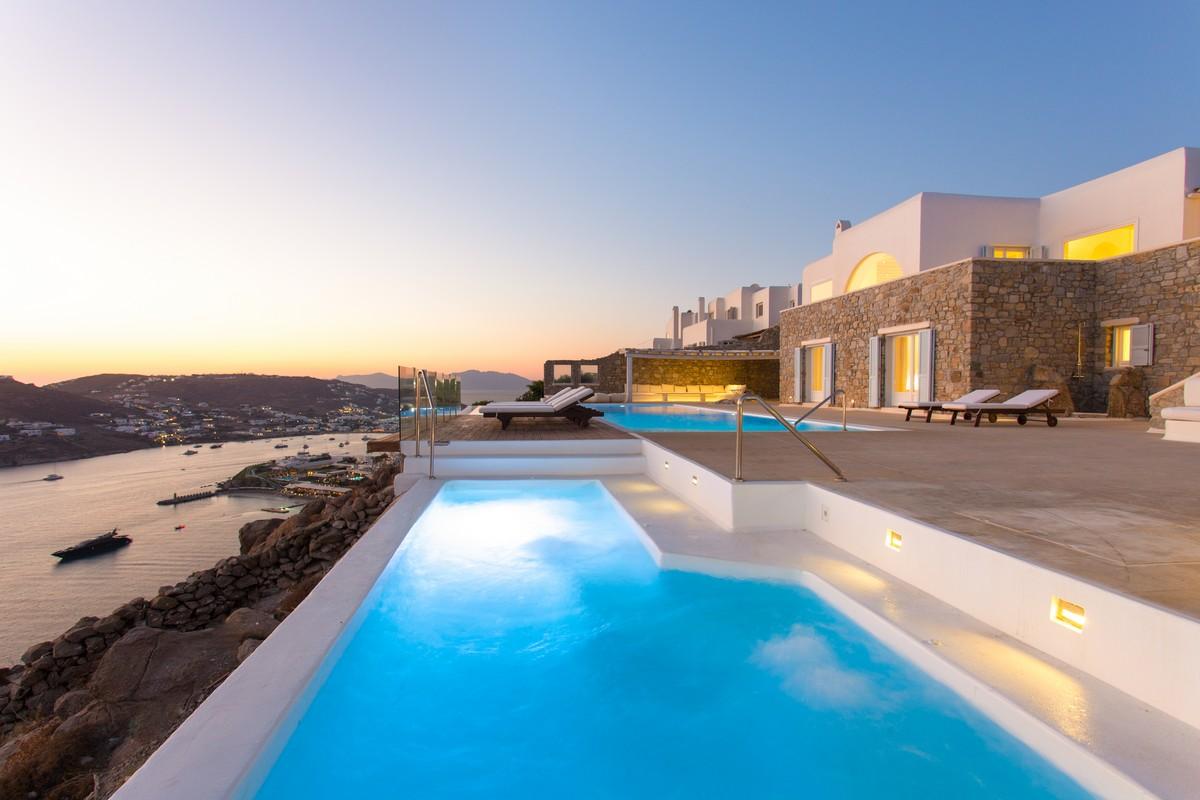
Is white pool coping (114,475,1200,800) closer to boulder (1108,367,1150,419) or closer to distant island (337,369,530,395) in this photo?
distant island (337,369,530,395)

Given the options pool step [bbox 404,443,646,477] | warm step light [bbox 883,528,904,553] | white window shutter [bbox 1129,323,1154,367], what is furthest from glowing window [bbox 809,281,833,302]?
warm step light [bbox 883,528,904,553]

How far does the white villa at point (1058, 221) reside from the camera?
13.0 meters

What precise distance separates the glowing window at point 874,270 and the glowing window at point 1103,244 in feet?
14.0

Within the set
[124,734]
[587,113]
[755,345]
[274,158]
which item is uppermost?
[587,113]

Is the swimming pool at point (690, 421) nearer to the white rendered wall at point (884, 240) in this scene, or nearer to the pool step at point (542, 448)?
the pool step at point (542, 448)

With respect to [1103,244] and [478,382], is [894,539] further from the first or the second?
[1103,244]

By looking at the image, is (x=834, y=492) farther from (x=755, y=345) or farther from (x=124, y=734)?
(x=755, y=345)

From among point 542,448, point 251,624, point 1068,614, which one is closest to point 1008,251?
point 542,448

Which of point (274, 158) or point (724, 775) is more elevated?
point (274, 158)

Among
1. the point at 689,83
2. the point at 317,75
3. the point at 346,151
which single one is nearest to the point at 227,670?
the point at 317,75

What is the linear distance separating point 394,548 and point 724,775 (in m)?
2.82

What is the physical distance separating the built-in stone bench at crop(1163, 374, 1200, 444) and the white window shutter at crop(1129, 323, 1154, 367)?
4205 millimetres

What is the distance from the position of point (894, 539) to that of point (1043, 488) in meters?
1.65

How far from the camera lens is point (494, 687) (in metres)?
2.49
